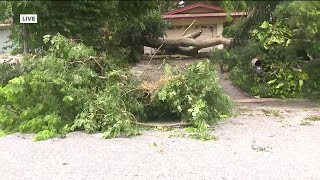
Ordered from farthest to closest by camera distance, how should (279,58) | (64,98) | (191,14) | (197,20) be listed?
(197,20) < (191,14) < (279,58) < (64,98)

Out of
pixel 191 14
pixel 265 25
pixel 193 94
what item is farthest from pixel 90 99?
pixel 191 14

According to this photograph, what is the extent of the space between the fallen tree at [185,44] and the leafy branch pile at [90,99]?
10.2 m

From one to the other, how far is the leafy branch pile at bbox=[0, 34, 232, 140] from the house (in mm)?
11597

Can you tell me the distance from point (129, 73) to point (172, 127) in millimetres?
1258

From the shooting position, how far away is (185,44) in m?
17.9

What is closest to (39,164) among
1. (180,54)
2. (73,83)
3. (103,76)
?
(73,83)

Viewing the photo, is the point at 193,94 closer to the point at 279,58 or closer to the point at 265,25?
the point at 265,25

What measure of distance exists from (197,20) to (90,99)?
13.2 meters

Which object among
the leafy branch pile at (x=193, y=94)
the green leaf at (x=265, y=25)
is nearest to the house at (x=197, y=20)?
the green leaf at (x=265, y=25)

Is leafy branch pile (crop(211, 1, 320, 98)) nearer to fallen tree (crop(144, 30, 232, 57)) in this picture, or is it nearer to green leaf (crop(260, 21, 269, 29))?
green leaf (crop(260, 21, 269, 29))

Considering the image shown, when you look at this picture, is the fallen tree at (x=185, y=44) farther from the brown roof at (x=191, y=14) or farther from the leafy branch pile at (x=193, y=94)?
the leafy branch pile at (x=193, y=94)

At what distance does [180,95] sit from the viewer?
725 cm

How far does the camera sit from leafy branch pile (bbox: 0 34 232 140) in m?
6.86

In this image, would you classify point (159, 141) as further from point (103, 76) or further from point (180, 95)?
point (103, 76)
